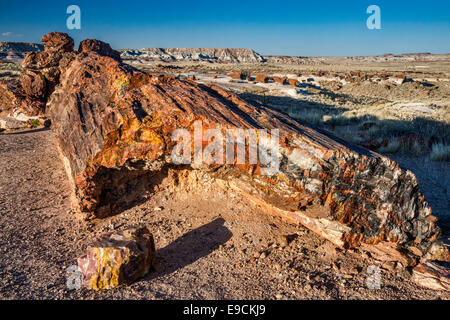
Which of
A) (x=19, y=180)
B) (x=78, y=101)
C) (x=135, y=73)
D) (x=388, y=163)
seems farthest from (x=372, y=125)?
(x=19, y=180)

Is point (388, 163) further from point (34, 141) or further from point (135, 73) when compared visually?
point (34, 141)

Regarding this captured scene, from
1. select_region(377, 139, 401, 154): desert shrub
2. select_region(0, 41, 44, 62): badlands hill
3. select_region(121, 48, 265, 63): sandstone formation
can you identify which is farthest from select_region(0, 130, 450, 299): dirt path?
select_region(121, 48, 265, 63): sandstone formation

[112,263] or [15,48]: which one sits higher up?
[15,48]

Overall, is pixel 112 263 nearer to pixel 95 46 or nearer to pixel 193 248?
pixel 193 248

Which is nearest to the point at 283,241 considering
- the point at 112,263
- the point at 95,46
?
the point at 112,263

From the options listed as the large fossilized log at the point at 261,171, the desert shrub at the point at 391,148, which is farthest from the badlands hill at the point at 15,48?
the desert shrub at the point at 391,148

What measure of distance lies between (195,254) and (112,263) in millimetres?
897

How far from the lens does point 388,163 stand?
304cm

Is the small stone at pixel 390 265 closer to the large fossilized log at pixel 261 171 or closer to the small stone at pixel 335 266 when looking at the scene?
the large fossilized log at pixel 261 171

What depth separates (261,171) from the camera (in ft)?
10.1

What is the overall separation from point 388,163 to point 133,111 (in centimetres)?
301

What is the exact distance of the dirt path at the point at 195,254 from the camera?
8.26 feet

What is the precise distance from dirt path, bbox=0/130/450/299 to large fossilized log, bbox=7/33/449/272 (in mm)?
245

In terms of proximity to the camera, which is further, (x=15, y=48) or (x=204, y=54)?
(x=204, y=54)
